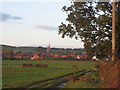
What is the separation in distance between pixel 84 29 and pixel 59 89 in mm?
14754

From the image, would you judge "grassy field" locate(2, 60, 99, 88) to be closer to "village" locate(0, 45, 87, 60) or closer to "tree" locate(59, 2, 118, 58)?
"tree" locate(59, 2, 118, 58)

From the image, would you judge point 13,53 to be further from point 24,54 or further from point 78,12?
point 78,12

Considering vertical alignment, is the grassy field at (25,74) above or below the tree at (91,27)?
below

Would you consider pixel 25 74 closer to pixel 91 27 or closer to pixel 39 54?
pixel 91 27

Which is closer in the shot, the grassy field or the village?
the grassy field

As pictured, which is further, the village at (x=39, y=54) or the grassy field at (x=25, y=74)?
the village at (x=39, y=54)

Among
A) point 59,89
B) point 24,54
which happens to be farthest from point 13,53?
point 59,89

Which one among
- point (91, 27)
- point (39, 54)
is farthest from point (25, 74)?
point (39, 54)

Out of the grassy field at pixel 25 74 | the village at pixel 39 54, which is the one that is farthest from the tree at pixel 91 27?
the village at pixel 39 54

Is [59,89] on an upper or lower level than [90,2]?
lower

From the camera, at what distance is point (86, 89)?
688 inches

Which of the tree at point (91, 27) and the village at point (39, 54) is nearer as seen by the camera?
the tree at point (91, 27)

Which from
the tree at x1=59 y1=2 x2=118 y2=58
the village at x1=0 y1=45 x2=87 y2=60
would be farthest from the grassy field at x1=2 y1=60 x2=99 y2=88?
the village at x1=0 y1=45 x2=87 y2=60

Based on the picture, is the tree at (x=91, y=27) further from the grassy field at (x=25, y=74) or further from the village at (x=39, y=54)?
the village at (x=39, y=54)
